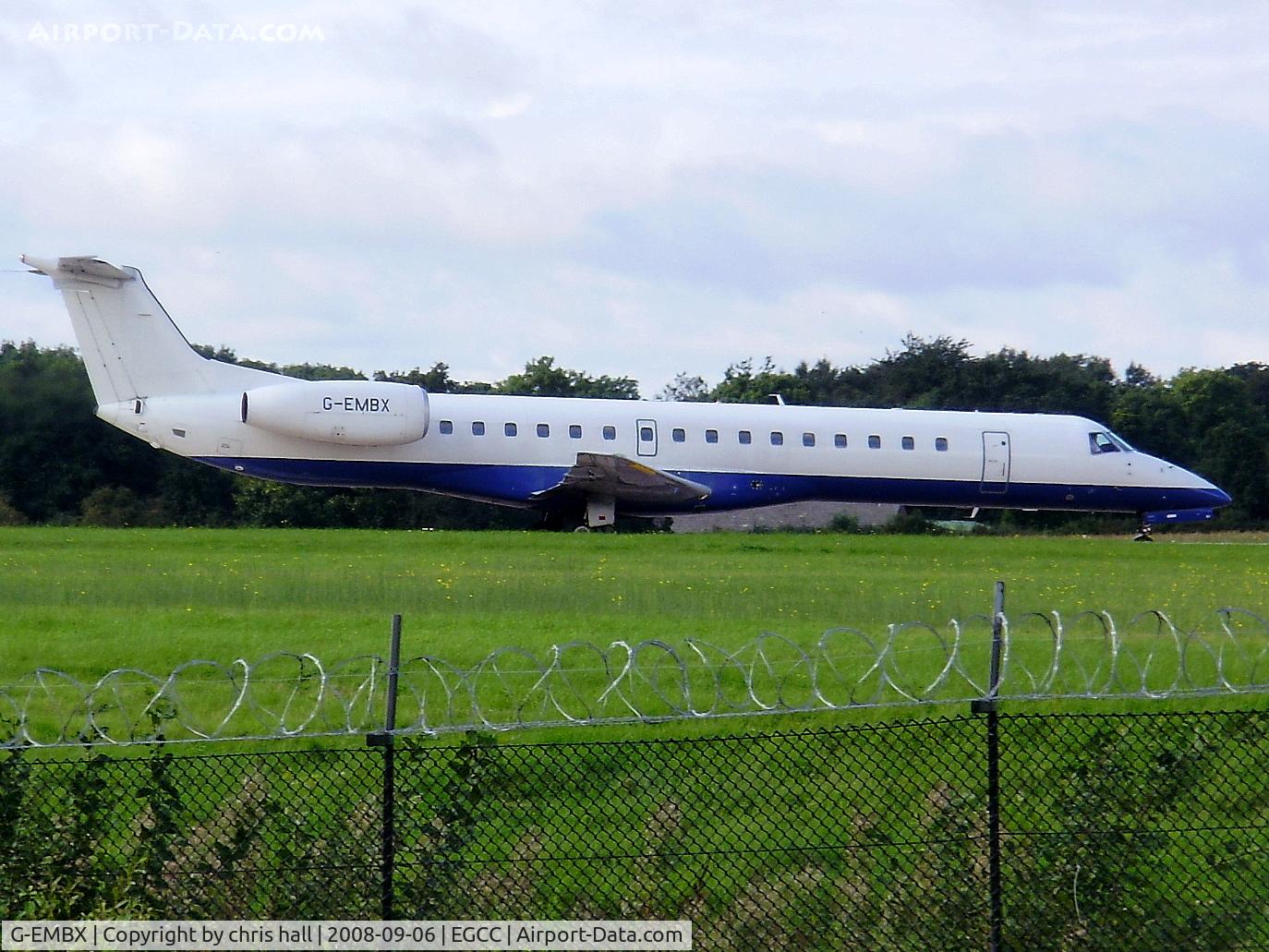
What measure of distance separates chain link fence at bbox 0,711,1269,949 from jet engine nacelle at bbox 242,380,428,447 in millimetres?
16737

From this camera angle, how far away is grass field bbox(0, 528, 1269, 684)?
1261 centimetres

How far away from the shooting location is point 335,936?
749cm

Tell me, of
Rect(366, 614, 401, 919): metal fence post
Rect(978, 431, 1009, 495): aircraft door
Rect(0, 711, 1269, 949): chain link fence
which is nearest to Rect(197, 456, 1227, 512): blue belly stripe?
Rect(978, 431, 1009, 495): aircraft door

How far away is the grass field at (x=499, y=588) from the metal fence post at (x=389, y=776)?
177 inches

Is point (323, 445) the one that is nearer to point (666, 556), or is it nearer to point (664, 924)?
point (666, 556)

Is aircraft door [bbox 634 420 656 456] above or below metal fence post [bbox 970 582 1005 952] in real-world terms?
above

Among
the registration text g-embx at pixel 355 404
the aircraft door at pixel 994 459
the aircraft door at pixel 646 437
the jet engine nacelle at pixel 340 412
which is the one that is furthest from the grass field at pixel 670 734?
the aircraft door at pixel 994 459

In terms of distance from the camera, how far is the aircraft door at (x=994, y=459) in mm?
29719

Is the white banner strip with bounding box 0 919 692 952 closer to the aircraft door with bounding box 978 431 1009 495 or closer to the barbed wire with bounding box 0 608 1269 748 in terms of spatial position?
the barbed wire with bounding box 0 608 1269 748

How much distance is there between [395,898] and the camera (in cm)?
781

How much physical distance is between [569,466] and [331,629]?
15208 mm

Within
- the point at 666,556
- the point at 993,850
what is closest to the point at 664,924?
the point at 993,850

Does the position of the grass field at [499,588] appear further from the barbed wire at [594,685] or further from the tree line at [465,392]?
the tree line at [465,392]

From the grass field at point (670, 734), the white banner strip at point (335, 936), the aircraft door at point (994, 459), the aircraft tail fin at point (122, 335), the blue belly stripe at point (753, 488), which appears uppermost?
the aircraft tail fin at point (122, 335)
